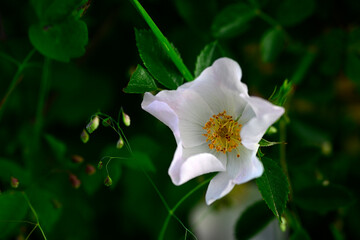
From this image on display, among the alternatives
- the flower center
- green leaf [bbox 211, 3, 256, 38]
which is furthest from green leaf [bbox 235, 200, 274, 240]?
green leaf [bbox 211, 3, 256, 38]

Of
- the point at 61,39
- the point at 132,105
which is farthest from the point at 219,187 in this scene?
the point at 132,105

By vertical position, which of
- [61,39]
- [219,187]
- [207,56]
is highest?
[61,39]

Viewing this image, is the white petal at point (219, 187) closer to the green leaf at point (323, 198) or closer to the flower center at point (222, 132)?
the flower center at point (222, 132)

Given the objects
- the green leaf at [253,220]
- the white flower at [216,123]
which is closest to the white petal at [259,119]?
the white flower at [216,123]

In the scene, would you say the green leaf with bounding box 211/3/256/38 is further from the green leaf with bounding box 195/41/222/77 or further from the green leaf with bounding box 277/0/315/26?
the green leaf with bounding box 195/41/222/77

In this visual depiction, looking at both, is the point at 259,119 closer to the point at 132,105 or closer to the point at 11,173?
the point at 11,173

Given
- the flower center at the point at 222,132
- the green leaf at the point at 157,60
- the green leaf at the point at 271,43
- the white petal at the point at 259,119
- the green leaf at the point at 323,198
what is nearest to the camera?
the white petal at the point at 259,119
